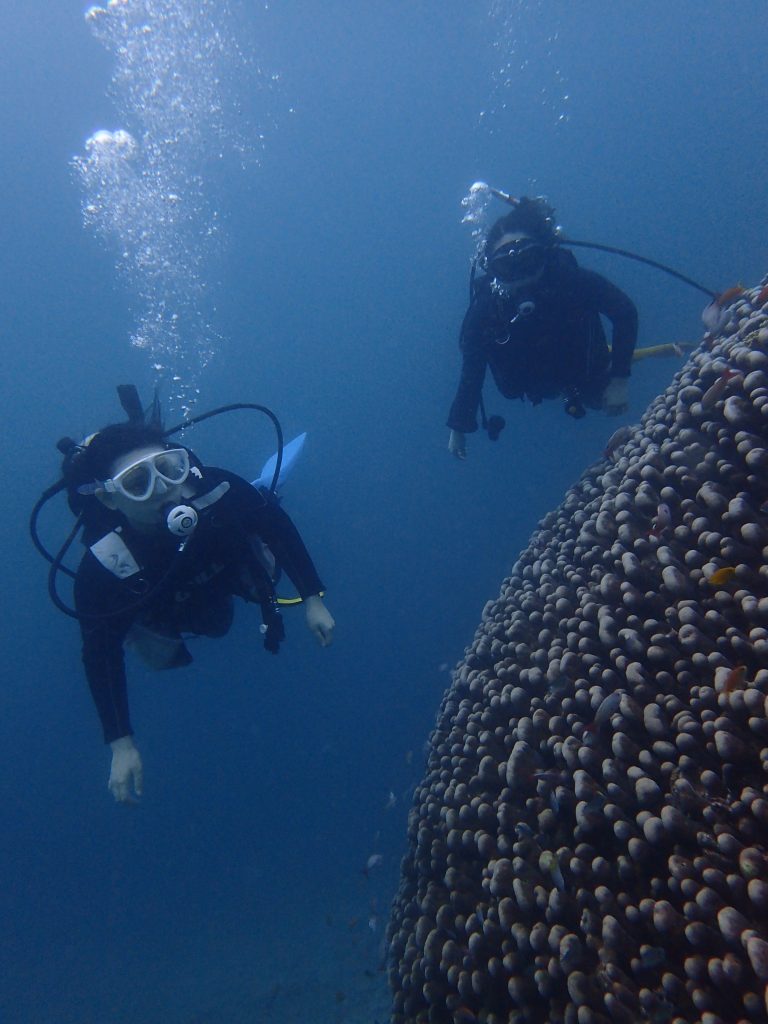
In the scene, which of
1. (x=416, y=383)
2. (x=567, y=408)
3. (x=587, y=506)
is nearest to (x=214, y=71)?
(x=416, y=383)

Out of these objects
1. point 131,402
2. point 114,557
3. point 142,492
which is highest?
point 131,402

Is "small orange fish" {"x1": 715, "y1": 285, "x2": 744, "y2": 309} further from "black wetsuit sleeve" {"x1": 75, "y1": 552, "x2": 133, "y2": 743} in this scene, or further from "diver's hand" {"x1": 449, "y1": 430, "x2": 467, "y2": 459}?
"black wetsuit sleeve" {"x1": 75, "y1": 552, "x2": 133, "y2": 743}

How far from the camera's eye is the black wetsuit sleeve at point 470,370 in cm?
724

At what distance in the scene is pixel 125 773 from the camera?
4719 millimetres

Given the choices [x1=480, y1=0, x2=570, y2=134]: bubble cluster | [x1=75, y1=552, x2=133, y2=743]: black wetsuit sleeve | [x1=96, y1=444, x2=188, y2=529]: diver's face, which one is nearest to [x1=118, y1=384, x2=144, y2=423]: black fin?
→ [x1=96, y1=444, x2=188, y2=529]: diver's face

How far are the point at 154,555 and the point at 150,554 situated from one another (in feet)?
0.12

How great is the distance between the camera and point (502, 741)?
11.9 feet

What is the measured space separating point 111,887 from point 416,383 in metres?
48.8

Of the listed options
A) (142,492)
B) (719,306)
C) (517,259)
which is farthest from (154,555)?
(719,306)

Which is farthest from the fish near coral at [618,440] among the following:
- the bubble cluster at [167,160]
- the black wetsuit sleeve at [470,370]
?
the bubble cluster at [167,160]

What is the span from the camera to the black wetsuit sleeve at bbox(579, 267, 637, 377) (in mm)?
6879

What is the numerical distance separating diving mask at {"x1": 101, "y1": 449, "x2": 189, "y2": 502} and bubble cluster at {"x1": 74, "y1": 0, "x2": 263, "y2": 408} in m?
31.7

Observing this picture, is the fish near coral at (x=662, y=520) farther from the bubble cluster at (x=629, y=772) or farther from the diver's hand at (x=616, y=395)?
the diver's hand at (x=616, y=395)

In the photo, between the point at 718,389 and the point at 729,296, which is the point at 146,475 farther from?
the point at 729,296
